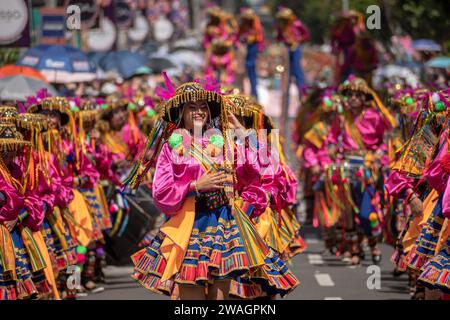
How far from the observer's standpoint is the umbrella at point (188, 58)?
47419mm

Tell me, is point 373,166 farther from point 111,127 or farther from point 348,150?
point 111,127

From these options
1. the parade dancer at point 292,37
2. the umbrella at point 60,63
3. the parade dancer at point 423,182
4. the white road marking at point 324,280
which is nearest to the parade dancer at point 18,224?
the parade dancer at point 423,182

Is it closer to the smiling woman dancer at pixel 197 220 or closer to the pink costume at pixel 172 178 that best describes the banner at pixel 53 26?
the smiling woman dancer at pixel 197 220

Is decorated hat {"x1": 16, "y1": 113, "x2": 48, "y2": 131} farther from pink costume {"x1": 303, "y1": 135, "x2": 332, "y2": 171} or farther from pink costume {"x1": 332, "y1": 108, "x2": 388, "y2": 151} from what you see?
pink costume {"x1": 303, "y1": 135, "x2": 332, "y2": 171}

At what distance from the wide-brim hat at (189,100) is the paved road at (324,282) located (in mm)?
4220

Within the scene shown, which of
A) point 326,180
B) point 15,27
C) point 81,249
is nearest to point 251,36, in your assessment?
point 15,27

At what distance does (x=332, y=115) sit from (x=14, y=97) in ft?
14.4

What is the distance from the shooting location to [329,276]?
16.0 m

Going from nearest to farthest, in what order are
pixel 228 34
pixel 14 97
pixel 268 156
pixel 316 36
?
pixel 268 156 < pixel 14 97 < pixel 228 34 < pixel 316 36

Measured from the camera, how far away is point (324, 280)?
15.6 metres

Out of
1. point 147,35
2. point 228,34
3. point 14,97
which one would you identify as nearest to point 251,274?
point 14,97

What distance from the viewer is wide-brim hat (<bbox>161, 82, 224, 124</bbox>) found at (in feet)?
32.2

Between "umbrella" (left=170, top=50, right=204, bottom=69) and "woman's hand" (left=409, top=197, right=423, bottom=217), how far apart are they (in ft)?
114

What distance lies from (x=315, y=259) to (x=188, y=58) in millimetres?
32134
